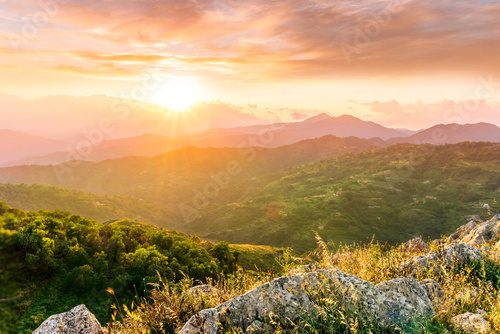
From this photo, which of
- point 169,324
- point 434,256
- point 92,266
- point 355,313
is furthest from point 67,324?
point 92,266

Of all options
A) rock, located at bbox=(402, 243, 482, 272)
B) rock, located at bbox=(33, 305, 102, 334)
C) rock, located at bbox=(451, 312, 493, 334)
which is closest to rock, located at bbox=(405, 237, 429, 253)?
rock, located at bbox=(402, 243, 482, 272)

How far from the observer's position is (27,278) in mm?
30891

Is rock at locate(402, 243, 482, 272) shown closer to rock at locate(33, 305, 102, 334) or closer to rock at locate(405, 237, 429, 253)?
rock at locate(405, 237, 429, 253)

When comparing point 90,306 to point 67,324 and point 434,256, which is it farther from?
point 434,256

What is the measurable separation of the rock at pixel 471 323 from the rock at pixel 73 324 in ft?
30.2

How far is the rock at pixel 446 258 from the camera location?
1172cm

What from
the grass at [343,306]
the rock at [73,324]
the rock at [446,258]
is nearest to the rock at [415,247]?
the rock at [446,258]

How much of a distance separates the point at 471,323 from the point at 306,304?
3360 mm

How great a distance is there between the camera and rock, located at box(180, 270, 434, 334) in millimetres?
7426

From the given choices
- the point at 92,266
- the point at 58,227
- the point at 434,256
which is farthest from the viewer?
the point at 58,227

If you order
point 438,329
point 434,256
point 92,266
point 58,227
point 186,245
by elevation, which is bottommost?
point 186,245

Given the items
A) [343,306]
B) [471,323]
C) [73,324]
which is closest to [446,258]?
[471,323]

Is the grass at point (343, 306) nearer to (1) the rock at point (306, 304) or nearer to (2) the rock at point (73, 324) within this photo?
(1) the rock at point (306, 304)

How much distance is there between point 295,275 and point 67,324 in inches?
269
